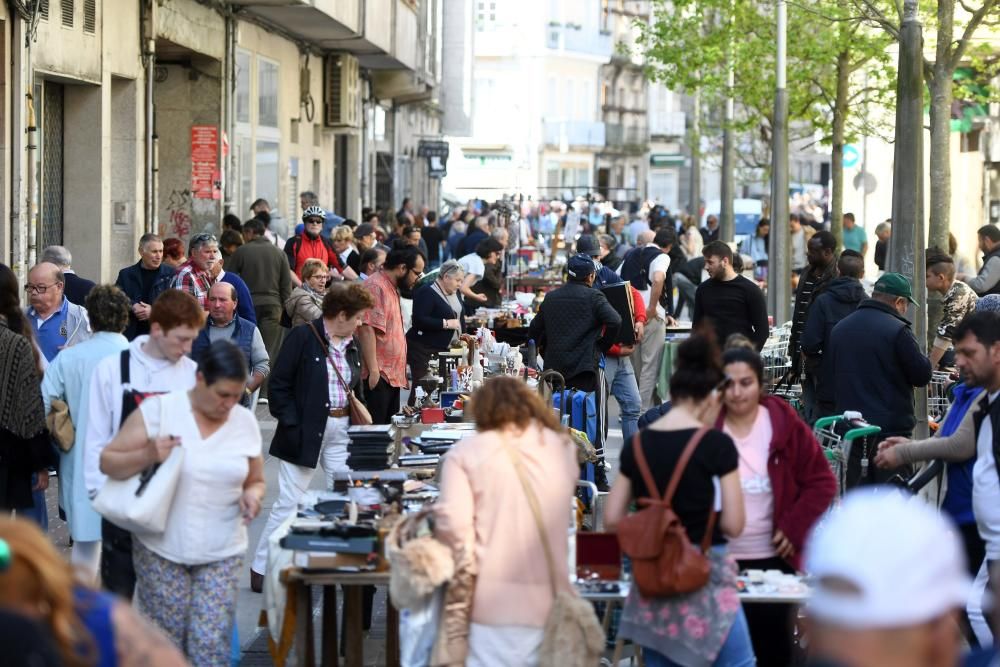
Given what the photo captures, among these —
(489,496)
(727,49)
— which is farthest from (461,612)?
(727,49)

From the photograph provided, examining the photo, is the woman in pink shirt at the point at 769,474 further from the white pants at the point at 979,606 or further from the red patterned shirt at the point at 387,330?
the red patterned shirt at the point at 387,330

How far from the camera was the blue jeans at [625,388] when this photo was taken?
14594 millimetres

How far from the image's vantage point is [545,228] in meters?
43.5

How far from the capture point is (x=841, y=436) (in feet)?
30.3

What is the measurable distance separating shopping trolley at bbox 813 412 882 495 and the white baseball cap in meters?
5.96

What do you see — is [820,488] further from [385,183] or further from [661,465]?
[385,183]

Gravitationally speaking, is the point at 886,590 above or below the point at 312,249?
below

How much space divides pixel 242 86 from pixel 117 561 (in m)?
17.6

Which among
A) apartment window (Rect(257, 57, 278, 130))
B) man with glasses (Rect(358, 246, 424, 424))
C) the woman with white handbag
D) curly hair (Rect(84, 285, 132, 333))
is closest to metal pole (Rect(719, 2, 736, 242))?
apartment window (Rect(257, 57, 278, 130))

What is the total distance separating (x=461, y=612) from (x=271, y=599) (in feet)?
3.91

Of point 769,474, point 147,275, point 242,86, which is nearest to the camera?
point 769,474

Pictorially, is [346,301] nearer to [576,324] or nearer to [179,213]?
[576,324]

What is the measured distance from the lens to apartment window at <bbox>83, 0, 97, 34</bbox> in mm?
17250

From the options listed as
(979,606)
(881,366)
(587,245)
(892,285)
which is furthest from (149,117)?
(979,606)
